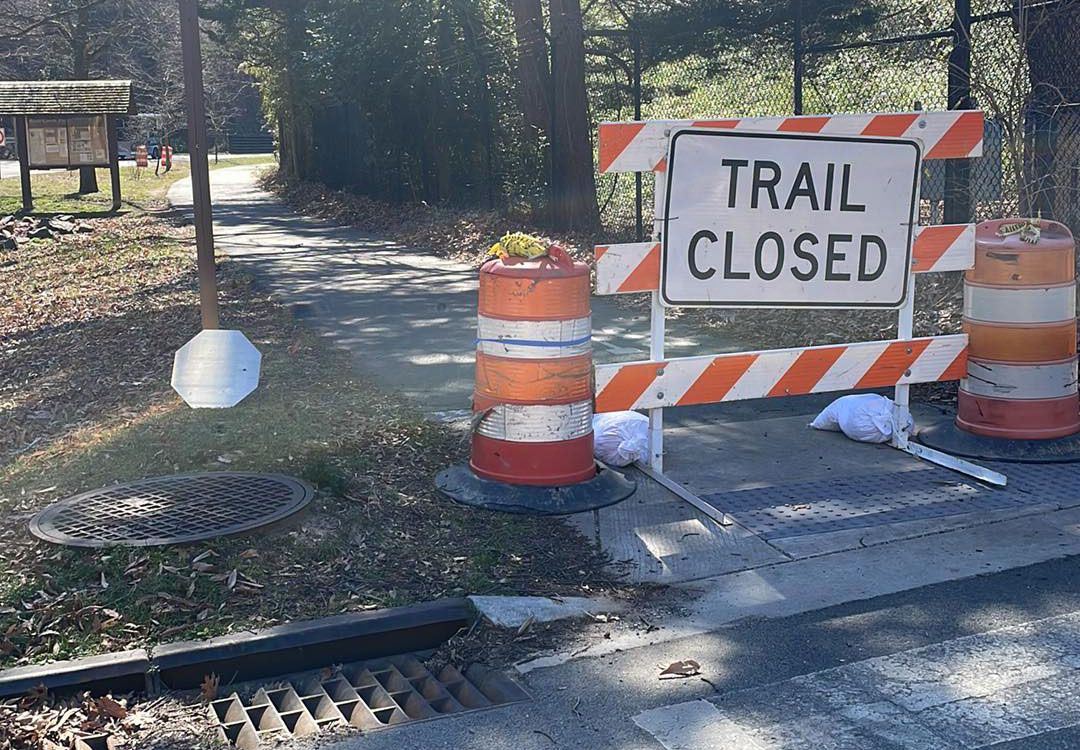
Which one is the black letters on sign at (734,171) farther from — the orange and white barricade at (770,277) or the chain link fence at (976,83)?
the chain link fence at (976,83)

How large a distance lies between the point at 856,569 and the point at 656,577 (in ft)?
2.81

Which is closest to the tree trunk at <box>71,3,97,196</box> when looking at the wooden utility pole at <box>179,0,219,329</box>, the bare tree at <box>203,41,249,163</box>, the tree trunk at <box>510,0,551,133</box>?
the bare tree at <box>203,41,249,163</box>

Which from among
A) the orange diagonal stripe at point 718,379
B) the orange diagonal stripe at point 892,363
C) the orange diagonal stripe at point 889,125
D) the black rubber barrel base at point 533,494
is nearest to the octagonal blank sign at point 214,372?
the black rubber barrel base at point 533,494

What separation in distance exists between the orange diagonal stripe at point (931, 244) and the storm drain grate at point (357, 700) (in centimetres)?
364

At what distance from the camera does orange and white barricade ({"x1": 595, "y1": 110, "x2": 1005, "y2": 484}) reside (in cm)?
598

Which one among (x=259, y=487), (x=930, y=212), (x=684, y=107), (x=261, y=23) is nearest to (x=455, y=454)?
(x=259, y=487)

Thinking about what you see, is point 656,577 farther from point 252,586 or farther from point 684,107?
point 684,107

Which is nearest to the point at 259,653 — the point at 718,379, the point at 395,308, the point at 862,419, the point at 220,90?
the point at 718,379

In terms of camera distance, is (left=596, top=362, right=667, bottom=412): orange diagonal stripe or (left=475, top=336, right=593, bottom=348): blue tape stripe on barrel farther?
(left=596, top=362, right=667, bottom=412): orange diagonal stripe

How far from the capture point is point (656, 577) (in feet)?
16.6

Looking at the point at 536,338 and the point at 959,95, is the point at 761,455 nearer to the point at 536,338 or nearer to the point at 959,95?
the point at 536,338

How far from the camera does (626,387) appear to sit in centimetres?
611

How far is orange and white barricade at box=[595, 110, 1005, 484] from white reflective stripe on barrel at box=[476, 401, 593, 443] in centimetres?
19

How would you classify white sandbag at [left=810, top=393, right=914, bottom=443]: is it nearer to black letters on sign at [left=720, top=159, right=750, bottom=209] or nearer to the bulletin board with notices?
black letters on sign at [left=720, top=159, right=750, bottom=209]
